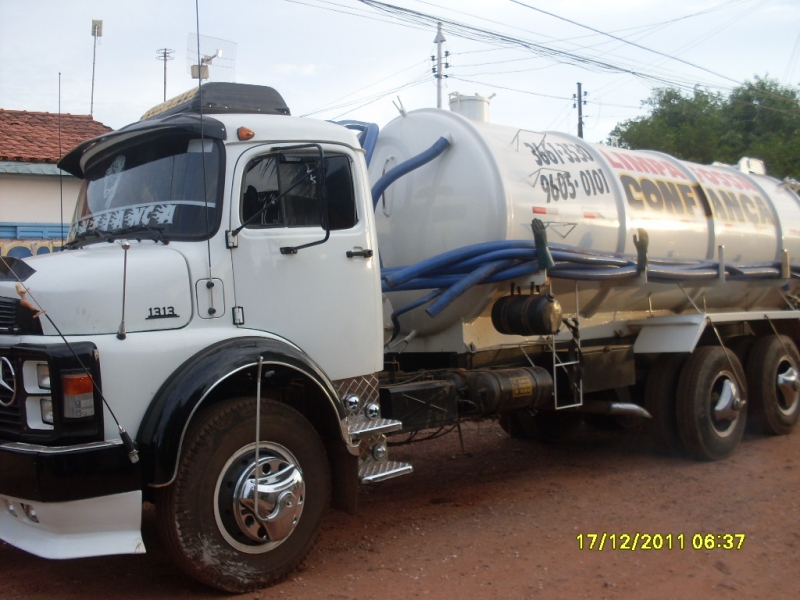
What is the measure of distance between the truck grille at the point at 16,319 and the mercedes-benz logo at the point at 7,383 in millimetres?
149

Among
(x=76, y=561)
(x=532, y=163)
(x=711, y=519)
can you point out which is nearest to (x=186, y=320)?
(x=76, y=561)

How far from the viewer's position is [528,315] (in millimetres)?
5840

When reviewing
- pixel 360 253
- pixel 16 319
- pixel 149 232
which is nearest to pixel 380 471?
pixel 360 253

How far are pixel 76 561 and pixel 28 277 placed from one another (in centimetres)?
173

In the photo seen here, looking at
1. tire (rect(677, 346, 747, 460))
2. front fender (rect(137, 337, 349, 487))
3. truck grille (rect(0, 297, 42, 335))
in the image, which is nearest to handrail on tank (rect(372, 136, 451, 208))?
front fender (rect(137, 337, 349, 487))

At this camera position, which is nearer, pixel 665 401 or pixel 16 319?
pixel 16 319

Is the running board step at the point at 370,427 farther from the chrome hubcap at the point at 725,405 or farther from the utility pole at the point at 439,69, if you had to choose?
the utility pole at the point at 439,69

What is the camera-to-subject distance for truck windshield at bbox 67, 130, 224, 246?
4.45 metres

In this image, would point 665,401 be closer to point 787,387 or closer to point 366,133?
point 787,387

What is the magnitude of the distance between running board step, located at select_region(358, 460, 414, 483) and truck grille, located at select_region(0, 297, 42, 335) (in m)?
1.96

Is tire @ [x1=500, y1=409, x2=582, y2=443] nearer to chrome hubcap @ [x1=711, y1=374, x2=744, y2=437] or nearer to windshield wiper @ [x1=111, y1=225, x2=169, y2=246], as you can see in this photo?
chrome hubcap @ [x1=711, y1=374, x2=744, y2=437]

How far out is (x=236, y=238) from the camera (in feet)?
14.6

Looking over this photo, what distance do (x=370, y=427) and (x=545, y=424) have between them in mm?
3676

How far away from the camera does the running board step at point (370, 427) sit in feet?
15.6
